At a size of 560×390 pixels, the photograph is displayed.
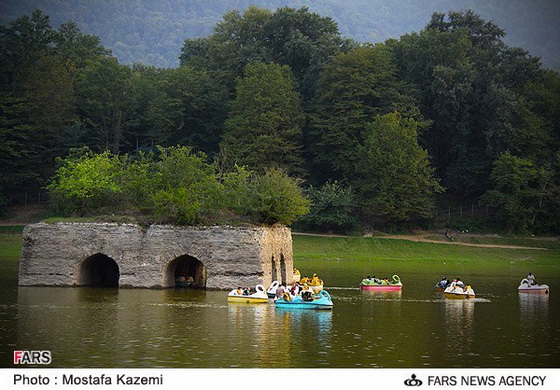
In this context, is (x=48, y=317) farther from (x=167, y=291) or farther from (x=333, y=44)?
(x=333, y=44)

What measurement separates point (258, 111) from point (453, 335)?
59.1 metres

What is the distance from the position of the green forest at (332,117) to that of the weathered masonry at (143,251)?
111ft

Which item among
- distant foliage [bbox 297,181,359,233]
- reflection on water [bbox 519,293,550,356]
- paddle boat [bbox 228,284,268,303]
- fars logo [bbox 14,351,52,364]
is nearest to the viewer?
fars logo [bbox 14,351,52,364]

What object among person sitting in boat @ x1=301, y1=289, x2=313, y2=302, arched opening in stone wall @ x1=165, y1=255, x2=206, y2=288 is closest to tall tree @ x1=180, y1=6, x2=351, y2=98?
arched opening in stone wall @ x1=165, y1=255, x2=206, y2=288

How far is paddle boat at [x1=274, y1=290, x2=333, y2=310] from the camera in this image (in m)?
40.2

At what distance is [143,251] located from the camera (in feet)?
150

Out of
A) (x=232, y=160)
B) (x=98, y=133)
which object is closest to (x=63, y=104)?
(x=98, y=133)

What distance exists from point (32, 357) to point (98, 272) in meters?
25.2

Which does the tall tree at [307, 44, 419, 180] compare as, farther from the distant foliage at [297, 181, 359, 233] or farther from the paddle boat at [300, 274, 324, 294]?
the paddle boat at [300, 274, 324, 294]

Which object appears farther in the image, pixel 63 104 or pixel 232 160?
pixel 63 104

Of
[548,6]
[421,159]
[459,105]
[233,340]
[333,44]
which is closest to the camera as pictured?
[233,340]

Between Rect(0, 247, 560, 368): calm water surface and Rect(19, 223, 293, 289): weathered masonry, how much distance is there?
110 centimetres

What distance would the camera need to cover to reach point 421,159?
285 feet

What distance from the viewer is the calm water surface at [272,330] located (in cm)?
2716
